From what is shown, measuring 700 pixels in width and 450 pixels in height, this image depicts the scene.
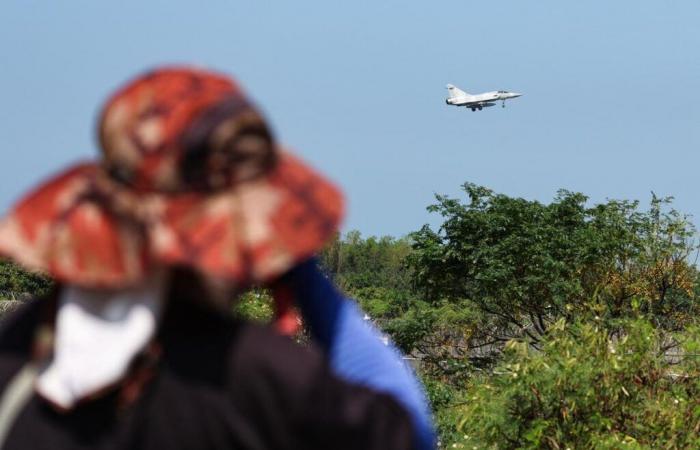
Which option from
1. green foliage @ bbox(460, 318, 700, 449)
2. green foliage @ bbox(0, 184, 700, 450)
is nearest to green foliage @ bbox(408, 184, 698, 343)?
green foliage @ bbox(0, 184, 700, 450)

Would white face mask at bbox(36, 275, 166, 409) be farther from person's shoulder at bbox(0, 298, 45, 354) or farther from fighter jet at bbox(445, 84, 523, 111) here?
fighter jet at bbox(445, 84, 523, 111)

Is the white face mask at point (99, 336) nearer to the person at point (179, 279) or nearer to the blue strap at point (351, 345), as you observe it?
the person at point (179, 279)

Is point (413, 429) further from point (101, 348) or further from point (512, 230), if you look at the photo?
point (512, 230)

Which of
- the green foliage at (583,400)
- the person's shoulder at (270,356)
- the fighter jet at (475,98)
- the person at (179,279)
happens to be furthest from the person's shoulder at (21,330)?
the fighter jet at (475,98)

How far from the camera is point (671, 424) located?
308 inches

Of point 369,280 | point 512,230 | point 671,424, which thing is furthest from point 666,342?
point 369,280

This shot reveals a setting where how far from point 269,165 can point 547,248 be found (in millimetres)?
29309

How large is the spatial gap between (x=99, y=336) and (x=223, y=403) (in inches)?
6.4

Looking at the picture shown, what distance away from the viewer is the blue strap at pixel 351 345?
5.50 feet

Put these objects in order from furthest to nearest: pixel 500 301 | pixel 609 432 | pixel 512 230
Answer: pixel 512 230, pixel 500 301, pixel 609 432

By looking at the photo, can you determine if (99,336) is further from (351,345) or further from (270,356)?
(351,345)

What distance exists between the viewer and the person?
1.49 meters

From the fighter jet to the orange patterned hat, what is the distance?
7623cm

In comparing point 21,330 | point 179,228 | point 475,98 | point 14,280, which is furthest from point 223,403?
point 475,98
